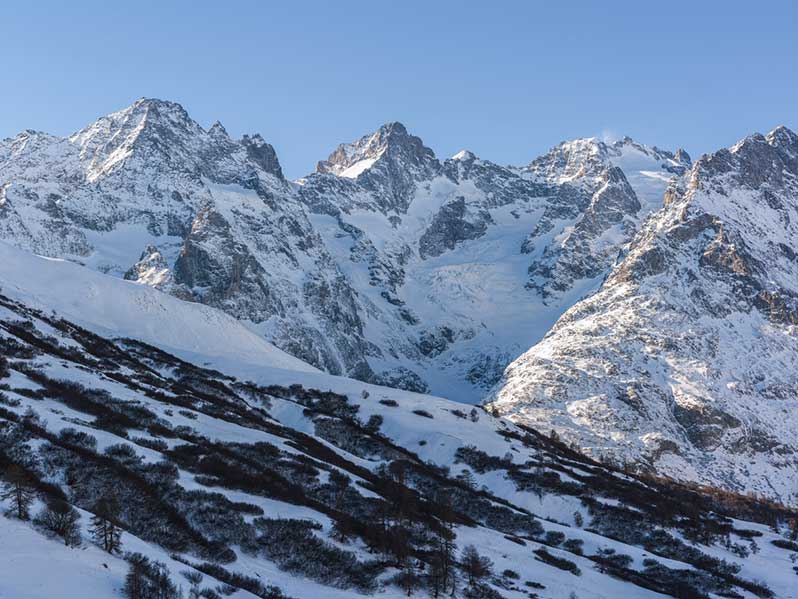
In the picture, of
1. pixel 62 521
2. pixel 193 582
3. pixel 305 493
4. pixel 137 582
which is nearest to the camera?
pixel 137 582

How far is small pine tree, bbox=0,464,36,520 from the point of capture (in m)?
25.6

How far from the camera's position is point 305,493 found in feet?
146

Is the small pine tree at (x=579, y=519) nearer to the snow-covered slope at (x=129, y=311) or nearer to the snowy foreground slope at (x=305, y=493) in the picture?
the snowy foreground slope at (x=305, y=493)

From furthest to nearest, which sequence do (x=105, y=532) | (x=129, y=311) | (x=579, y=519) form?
(x=129, y=311) < (x=579, y=519) < (x=105, y=532)

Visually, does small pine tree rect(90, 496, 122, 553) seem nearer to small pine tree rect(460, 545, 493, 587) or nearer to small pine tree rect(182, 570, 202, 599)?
small pine tree rect(182, 570, 202, 599)

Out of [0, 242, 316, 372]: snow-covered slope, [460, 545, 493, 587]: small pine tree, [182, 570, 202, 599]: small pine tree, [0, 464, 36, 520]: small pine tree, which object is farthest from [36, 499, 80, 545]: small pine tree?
[0, 242, 316, 372]: snow-covered slope

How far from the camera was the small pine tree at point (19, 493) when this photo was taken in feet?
83.9

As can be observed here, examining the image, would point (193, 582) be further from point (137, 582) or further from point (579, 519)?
point (579, 519)

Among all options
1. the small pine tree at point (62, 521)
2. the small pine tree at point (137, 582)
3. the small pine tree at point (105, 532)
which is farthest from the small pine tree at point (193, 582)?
the small pine tree at point (62, 521)

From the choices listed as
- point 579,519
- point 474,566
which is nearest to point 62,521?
point 474,566

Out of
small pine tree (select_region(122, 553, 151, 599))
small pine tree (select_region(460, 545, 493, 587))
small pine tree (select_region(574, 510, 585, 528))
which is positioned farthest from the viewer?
small pine tree (select_region(574, 510, 585, 528))

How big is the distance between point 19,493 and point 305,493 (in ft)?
67.7

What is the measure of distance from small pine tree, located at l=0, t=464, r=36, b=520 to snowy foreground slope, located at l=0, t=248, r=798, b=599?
0.36 m

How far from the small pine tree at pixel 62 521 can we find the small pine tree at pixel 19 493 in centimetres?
54
